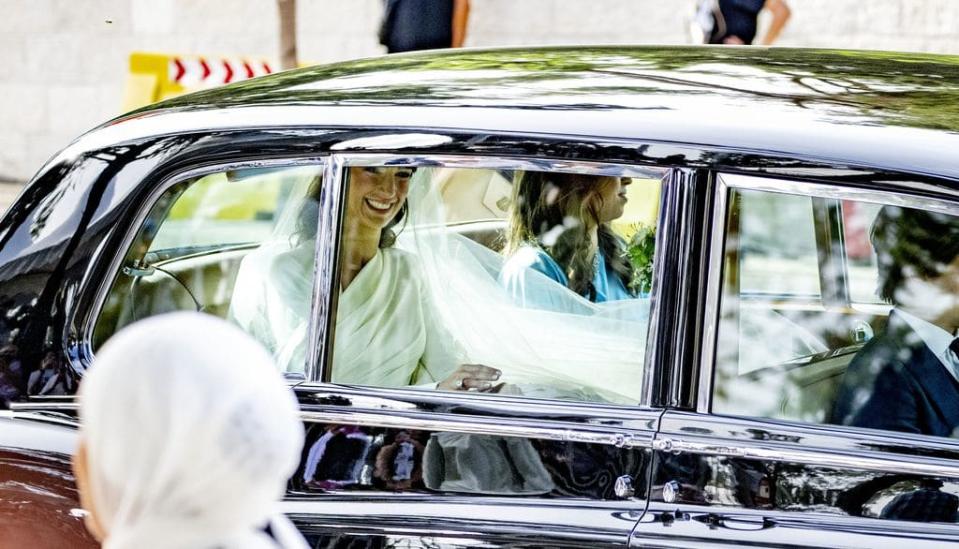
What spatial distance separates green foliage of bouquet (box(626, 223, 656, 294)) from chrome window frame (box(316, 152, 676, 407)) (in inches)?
1.1

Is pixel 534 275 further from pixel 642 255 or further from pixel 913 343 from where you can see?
pixel 913 343

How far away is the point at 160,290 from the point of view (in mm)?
2955

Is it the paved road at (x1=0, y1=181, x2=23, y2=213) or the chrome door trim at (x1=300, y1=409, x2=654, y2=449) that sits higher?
the chrome door trim at (x1=300, y1=409, x2=654, y2=449)

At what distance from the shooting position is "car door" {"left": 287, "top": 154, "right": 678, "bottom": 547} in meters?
2.39

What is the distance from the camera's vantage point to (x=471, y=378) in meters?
2.59

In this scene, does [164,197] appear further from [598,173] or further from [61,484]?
[598,173]

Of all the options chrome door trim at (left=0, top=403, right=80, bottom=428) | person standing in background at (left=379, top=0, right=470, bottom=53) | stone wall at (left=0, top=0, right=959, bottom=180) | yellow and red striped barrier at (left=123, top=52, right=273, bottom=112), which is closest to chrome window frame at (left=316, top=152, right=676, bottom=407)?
chrome door trim at (left=0, top=403, right=80, bottom=428)

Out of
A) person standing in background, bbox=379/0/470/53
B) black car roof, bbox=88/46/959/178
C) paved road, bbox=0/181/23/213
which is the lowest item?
paved road, bbox=0/181/23/213

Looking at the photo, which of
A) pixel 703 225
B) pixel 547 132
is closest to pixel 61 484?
pixel 547 132

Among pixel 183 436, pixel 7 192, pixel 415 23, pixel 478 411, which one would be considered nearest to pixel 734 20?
pixel 415 23

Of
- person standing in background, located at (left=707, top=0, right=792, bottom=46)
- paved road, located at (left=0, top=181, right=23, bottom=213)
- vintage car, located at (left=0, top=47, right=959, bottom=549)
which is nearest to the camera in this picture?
vintage car, located at (left=0, top=47, right=959, bottom=549)

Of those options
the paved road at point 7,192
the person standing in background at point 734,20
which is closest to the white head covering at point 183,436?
the person standing in background at point 734,20

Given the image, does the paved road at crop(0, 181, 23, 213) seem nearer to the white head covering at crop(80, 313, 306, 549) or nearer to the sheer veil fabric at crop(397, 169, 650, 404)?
the sheer veil fabric at crop(397, 169, 650, 404)

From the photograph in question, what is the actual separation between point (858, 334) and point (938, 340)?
11.4 inches
